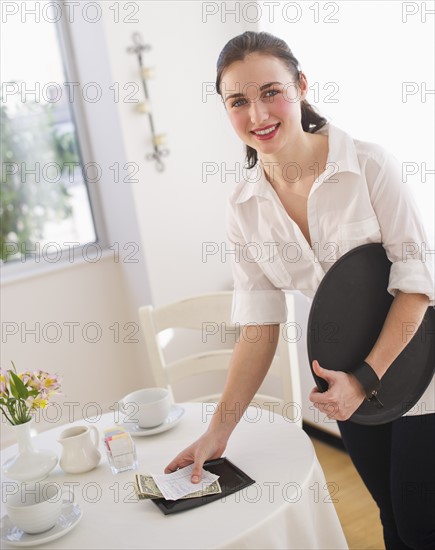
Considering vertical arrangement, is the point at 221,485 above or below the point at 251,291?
below

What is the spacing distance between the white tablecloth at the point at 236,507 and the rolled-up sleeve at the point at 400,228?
16.6 inches

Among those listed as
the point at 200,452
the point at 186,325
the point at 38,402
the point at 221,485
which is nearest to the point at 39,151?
the point at 186,325

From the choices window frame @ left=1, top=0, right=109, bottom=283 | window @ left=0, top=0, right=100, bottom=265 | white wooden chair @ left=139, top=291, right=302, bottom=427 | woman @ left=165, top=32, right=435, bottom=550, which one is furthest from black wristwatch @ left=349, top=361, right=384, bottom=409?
window @ left=0, top=0, right=100, bottom=265

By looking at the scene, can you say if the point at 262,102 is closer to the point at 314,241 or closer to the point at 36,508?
the point at 314,241

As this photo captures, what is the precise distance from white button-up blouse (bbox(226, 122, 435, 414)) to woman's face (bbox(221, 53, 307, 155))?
0.38ft

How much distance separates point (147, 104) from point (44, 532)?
2.10 metres

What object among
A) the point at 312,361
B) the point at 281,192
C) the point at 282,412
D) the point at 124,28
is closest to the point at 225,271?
the point at 124,28

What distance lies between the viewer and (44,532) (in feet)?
4.34

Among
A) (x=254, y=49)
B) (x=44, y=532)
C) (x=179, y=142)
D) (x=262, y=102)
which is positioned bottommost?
(x=44, y=532)

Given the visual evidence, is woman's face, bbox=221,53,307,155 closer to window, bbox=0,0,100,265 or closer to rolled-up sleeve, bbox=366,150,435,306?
rolled-up sleeve, bbox=366,150,435,306

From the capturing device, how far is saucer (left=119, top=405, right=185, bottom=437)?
1693 mm

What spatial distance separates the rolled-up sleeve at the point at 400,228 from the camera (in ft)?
4.81

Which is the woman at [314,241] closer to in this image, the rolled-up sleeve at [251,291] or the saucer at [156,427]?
the rolled-up sleeve at [251,291]

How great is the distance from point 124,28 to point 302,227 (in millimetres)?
1711
